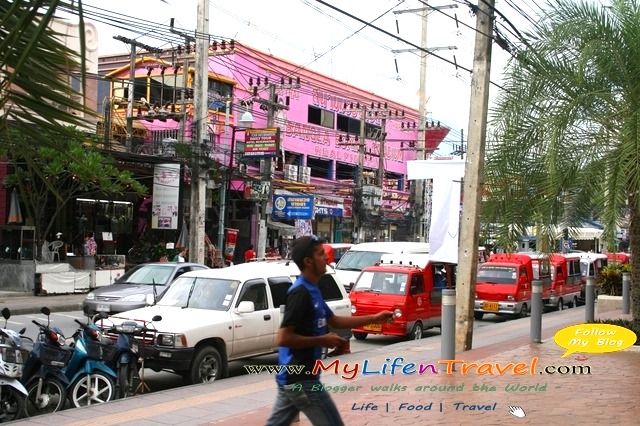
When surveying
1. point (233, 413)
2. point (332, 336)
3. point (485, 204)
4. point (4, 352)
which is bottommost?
point (233, 413)

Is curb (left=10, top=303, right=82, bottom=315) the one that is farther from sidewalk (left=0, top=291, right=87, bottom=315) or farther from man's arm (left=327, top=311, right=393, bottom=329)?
man's arm (left=327, top=311, right=393, bottom=329)

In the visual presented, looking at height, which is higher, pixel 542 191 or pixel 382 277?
pixel 542 191

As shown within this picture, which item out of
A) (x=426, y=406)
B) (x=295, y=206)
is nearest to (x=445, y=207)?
(x=426, y=406)

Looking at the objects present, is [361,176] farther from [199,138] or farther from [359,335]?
[359,335]

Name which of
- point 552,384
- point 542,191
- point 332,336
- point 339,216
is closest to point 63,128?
point 332,336

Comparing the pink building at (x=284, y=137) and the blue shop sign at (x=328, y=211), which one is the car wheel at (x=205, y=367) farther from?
the blue shop sign at (x=328, y=211)

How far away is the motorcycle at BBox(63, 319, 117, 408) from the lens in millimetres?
8547

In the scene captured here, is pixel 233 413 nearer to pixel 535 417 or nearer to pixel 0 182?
pixel 535 417

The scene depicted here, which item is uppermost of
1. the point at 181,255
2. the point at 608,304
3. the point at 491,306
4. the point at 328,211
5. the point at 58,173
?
the point at 58,173

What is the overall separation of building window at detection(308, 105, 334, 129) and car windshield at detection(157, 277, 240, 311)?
3211 cm

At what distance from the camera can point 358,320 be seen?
5129 mm

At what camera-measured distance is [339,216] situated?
4431 cm

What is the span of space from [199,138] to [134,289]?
36.5 ft

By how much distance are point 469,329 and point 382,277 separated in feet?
14.0
